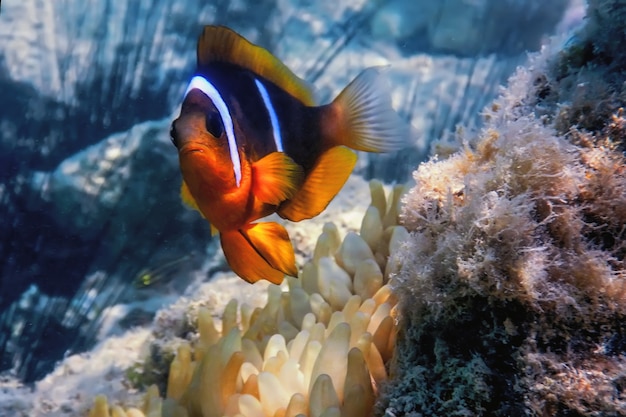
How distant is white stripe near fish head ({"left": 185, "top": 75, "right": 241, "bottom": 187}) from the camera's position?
1.12 metres

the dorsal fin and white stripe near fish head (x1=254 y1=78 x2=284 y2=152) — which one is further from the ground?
the dorsal fin

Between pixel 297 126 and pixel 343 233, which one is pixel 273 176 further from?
pixel 343 233

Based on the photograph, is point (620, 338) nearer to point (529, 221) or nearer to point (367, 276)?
point (529, 221)

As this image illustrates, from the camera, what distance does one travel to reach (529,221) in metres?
1.09

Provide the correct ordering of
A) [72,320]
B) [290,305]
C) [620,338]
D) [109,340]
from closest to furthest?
[620,338] → [290,305] → [109,340] → [72,320]

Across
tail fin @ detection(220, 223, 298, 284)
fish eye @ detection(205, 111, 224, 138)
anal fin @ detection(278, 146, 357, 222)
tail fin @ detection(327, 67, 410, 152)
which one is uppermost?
tail fin @ detection(327, 67, 410, 152)

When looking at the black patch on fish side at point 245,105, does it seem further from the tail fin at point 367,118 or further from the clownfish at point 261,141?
the tail fin at point 367,118

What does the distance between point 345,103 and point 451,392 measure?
87 centimetres

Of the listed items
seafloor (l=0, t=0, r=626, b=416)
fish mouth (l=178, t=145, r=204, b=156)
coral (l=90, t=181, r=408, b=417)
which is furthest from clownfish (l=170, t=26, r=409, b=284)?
coral (l=90, t=181, r=408, b=417)

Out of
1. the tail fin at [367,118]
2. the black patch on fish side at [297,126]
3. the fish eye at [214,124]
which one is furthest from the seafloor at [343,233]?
the fish eye at [214,124]

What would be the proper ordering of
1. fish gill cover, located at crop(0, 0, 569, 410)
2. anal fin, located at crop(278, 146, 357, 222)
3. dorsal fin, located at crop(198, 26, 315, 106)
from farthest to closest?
fish gill cover, located at crop(0, 0, 569, 410) < anal fin, located at crop(278, 146, 357, 222) < dorsal fin, located at crop(198, 26, 315, 106)

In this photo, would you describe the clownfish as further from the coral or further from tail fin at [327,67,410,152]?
the coral

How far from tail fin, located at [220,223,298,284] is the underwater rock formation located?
0.34m

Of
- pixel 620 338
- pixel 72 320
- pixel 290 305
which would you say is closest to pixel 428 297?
pixel 620 338
